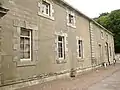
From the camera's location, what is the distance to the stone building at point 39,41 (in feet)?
26.7

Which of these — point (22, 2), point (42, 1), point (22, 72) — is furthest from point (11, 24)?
point (42, 1)

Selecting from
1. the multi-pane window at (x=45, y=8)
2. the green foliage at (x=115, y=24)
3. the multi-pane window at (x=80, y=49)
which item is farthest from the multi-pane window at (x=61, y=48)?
the green foliage at (x=115, y=24)

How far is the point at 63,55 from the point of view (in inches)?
501

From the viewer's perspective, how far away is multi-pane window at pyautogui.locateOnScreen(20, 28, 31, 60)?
30.1ft

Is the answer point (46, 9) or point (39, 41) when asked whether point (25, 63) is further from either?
point (46, 9)

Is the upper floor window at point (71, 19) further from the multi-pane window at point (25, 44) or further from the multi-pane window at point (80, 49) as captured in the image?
the multi-pane window at point (25, 44)

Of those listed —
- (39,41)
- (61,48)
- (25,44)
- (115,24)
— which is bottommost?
(61,48)

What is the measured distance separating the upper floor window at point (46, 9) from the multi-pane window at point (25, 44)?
5.29 ft

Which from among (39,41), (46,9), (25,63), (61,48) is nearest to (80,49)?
(61,48)

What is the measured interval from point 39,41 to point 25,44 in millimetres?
1049

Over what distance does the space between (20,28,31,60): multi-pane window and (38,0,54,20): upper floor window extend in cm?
161

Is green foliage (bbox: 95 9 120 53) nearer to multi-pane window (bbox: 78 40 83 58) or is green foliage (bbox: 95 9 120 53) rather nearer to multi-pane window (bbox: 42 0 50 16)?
multi-pane window (bbox: 78 40 83 58)

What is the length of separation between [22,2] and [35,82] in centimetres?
421

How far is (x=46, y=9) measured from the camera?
37.4ft
